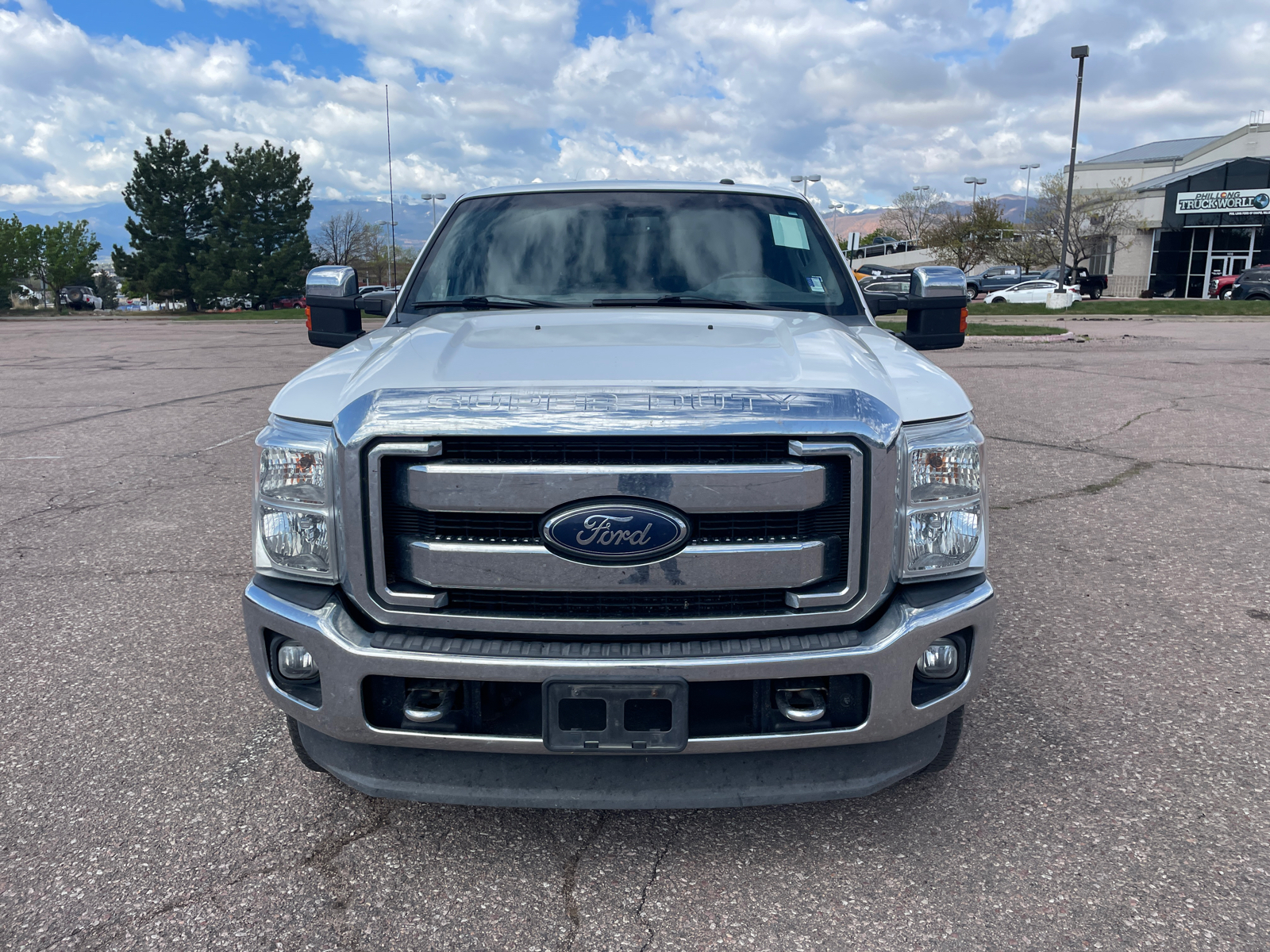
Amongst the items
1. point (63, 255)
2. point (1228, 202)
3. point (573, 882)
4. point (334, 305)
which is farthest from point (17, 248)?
point (573, 882)

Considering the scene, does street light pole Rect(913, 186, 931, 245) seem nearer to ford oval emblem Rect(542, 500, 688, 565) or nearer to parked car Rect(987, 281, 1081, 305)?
parked car Rect(987, 281, 1081, 305)

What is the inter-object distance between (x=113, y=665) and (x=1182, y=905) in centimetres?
357

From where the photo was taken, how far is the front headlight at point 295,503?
2209mm

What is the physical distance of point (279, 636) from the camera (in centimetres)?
228

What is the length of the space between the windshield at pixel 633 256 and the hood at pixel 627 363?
44 cm

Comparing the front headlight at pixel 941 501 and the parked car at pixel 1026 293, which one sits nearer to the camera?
the front headlight at pixel 941 501

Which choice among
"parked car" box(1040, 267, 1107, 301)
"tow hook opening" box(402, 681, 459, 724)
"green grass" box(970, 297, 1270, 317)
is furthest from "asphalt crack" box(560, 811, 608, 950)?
"parked car" box(1040, 267, 1107, 301)

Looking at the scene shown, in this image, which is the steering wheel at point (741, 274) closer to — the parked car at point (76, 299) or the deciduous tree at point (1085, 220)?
the deciduous tree at point (1085, 220)

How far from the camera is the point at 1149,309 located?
29547mm

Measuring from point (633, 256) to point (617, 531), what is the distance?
169cm

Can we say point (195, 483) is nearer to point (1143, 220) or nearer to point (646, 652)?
point (646, 652)

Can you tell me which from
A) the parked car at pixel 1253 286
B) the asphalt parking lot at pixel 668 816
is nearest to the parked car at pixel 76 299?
the parked car at pixel 1253 286

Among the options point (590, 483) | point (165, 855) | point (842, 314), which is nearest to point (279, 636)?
point (165, 855)

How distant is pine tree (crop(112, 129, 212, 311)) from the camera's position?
53.4 m
